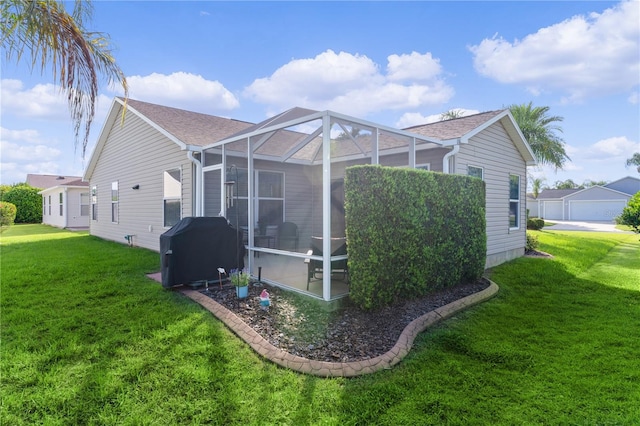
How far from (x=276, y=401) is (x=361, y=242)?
231 centimetres

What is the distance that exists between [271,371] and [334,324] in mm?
1280

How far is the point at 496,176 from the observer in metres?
9.33

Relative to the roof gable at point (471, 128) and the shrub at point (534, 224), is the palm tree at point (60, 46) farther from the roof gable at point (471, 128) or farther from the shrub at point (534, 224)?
the shrub at point (534, 224)

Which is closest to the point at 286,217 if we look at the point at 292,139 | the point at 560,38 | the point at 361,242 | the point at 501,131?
the point at 292,139

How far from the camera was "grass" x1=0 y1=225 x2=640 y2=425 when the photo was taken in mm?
2812

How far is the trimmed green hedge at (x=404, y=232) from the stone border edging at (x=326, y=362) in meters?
0.53

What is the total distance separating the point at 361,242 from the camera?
4.67m

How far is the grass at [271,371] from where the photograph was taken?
281 cm

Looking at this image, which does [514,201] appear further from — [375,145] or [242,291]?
[242,291]

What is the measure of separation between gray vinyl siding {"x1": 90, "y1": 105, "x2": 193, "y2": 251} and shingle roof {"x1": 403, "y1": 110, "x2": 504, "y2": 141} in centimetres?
604

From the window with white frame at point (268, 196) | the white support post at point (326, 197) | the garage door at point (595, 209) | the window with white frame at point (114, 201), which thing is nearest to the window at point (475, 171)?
the white support post at point (326, 197)

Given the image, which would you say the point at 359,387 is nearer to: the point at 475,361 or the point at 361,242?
the point at 475,361

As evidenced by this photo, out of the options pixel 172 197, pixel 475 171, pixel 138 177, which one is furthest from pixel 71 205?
pixel 475 171

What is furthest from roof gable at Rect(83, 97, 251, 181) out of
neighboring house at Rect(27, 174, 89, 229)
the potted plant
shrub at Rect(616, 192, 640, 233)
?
shrub at Rect(616, 192, 640, 233)
